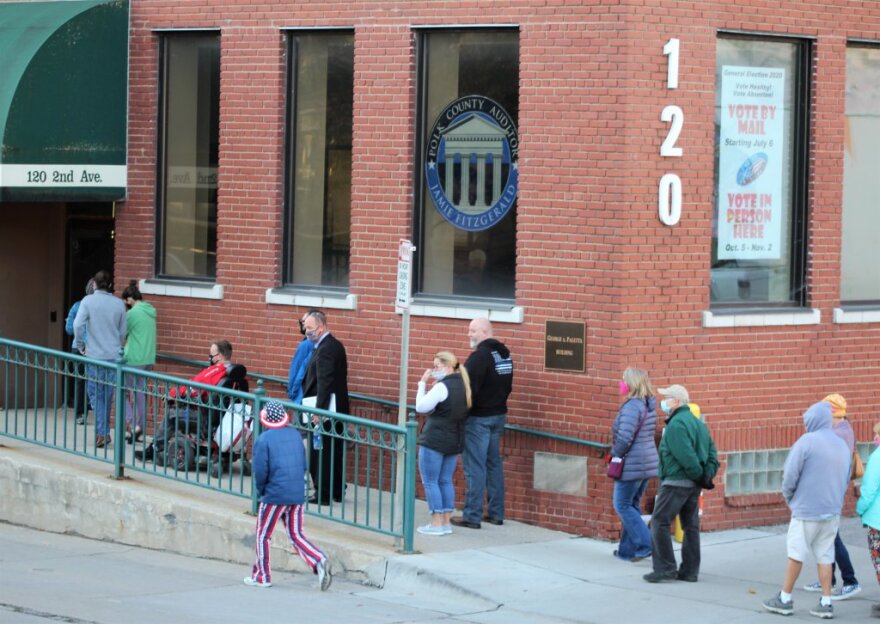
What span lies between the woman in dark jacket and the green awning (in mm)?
6538

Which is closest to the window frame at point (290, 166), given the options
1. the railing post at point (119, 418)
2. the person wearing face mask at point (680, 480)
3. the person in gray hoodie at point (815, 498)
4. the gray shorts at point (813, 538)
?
the railing post at point (119, 418)

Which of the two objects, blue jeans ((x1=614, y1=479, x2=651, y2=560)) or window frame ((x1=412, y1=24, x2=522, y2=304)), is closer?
blue jeans ((x1=614, y1=479, x2=651, y2=560))

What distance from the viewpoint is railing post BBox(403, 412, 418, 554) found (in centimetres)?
1190

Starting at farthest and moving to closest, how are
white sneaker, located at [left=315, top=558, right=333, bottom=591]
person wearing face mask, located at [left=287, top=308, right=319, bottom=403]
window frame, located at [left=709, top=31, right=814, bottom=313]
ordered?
window frame, located at [left=709, top=31, right=814, bottom=313] < person wearing face mask, located at [left=287, top=308, right=319, bottom=403] < white sneaker, located at [left=315, top=558, right=333, bottom=591]

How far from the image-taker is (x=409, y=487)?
12.1m

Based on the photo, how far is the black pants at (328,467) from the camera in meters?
12.8

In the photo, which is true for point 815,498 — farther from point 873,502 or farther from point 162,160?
point 162,160

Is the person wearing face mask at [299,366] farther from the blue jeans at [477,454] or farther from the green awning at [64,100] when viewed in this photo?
the green awning at [64,100]

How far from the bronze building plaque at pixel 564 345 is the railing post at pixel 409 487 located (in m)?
1.81

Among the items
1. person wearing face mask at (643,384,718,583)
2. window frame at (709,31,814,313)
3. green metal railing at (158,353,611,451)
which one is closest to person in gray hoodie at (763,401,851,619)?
person wearing face mask at (643,384,718,583)

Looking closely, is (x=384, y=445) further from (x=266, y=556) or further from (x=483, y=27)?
(x=483, y=27)

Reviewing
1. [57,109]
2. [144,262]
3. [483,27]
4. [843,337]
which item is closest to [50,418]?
[144,262]

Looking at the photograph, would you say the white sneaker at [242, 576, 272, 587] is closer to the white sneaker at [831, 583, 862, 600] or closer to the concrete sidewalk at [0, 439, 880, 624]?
the concrete sidewalk at [0, 439, 880, 624]

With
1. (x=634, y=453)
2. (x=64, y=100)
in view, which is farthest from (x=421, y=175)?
(x=64, y=100)
